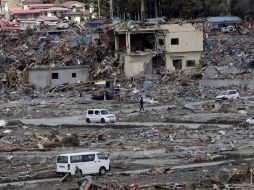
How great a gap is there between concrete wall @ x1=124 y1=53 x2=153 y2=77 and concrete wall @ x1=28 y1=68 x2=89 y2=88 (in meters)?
3.23

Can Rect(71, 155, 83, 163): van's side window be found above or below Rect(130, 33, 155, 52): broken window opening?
below

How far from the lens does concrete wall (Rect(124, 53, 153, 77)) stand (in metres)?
58.6

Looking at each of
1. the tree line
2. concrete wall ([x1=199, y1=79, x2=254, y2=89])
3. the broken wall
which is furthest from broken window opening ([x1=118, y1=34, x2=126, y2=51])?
the tree line

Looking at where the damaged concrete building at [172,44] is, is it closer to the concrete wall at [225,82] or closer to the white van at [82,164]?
the concrete wall at [225,82]

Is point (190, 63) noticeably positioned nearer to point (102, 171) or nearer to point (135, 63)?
point (135, 63)

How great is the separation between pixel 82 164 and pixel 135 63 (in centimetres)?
3535

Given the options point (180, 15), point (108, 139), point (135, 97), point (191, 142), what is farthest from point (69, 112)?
point (180, 15)

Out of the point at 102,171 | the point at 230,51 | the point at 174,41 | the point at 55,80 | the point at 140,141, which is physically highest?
the point at 174,41

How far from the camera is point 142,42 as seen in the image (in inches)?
2453

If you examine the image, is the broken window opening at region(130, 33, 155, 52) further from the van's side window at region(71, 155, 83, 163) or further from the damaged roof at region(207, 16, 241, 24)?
the van's side window at region(71, 155, 83, 163)

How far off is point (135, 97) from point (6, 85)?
12.7 m

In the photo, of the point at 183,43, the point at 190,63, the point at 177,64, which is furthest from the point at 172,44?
the point at 190,63

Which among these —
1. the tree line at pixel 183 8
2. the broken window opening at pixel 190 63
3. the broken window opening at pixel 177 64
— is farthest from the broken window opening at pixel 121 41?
the tree line at pixel 183 8

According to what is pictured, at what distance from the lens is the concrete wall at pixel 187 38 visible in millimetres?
60781
